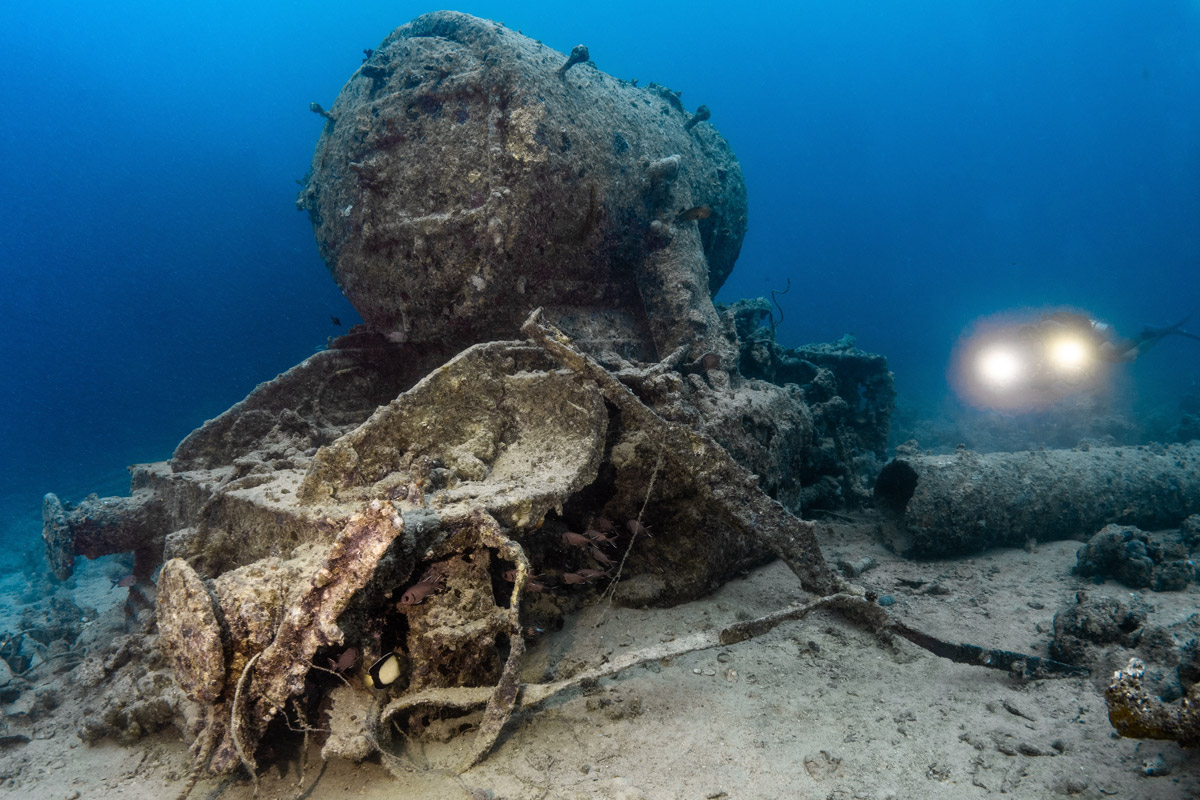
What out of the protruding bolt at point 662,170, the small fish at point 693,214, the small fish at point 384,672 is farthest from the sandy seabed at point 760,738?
the protruding bolt at point 662,170

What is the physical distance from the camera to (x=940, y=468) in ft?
18.2

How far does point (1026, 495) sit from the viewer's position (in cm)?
566

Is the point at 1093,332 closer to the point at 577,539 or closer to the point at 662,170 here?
the point at 662,170

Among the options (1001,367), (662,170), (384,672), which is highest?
(662,170)

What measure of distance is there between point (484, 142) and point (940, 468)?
599 centimetres

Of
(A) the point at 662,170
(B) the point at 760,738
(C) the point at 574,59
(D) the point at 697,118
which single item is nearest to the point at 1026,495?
(B) the point at 760,738

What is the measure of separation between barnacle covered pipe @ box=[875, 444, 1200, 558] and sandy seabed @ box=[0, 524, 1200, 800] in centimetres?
120

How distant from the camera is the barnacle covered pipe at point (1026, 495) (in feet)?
17.6

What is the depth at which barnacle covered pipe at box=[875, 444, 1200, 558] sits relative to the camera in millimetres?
5359

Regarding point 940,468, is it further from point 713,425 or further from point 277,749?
point 277,749

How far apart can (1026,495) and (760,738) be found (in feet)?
16.2

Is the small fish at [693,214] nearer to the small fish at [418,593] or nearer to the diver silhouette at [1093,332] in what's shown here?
the small fish at [418,593]

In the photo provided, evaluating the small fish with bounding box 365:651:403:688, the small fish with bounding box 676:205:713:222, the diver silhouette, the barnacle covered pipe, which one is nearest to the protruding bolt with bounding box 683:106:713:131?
the small fish with bounding box 676:205:713:222

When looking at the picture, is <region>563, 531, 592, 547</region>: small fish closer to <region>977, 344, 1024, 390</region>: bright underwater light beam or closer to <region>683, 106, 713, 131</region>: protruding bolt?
<region>683, 106, 713, 131</region>: protruding bolt
